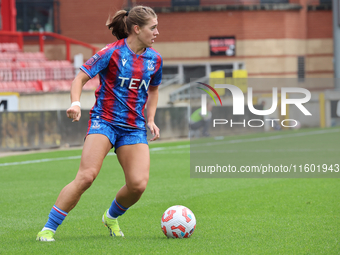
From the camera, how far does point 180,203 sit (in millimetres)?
7578

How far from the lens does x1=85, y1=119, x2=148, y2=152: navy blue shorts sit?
4.95 m

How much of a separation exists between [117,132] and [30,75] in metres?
19.1

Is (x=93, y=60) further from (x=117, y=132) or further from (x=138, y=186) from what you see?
(x=138, y=186)

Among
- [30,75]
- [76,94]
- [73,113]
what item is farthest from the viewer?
[30,75]

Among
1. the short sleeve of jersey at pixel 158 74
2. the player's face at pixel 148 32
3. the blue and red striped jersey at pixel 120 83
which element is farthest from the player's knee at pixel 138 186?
the player's face at pixel 148 32

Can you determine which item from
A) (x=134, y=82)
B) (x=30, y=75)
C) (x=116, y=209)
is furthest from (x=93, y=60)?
(x=30, y=75)

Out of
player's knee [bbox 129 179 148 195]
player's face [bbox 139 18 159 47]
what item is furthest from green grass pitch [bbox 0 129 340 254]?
player's face [bbox 139 18 159 47]

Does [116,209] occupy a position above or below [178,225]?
above

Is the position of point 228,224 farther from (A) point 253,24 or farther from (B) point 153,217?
(A) point 253,24

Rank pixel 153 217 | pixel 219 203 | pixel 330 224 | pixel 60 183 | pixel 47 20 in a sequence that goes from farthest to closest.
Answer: pixel 47 20
pixel 60 183
pixel 219 203
pixel 153 217
pixel 330 224

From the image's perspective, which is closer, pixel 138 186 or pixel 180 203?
pixel 138 186

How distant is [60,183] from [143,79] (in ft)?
16.4

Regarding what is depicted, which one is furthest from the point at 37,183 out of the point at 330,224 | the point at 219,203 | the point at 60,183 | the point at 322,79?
the point at 322,79

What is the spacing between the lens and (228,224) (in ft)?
19.7
